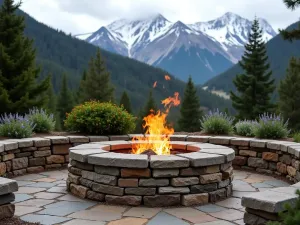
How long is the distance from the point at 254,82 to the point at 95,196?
2749 centimetres

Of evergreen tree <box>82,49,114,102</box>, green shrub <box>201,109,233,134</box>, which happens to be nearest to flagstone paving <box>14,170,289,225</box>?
green shrub <box>201,109,233,134</box>

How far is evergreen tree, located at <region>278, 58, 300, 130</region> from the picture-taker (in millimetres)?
31578

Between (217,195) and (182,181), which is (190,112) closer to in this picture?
(217,195)

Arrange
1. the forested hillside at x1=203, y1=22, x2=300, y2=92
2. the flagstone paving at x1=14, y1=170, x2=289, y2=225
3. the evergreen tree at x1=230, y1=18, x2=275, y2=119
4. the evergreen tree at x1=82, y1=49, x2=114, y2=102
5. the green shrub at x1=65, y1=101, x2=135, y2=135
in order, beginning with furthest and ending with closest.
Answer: the forested hillside at x1=203, y1=22, x2=300, y2=92
the evergreen tree at x1=82, y1=49, x2=114, y2=102
the evergreen tree at x1=230, y1=18, x2=275, y2=119
the green shrub at x1=65, y1=101, x2=135, y2=135
the flagstone paving at x1=14, y1=170, x2=289, y2=225

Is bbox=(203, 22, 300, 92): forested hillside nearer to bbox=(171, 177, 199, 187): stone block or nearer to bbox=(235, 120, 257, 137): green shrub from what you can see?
bbox=(235, 120, 257, 137): green shrub

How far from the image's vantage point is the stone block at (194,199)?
4.75 m

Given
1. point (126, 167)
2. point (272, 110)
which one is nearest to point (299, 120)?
point (272, 110)

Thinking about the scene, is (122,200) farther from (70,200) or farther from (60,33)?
(60,33)

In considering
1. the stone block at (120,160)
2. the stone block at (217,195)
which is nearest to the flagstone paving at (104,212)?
the stone block at (217,195)

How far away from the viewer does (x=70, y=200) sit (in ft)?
16.3

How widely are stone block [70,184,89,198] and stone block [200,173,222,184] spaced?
5.21ft

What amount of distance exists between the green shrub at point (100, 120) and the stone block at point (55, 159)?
1.01m

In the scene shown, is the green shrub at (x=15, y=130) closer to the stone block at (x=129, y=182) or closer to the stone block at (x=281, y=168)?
the stone block at (x=129, y=182)

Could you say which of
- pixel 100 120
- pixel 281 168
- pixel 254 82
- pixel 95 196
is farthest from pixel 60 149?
pixel 254 82
